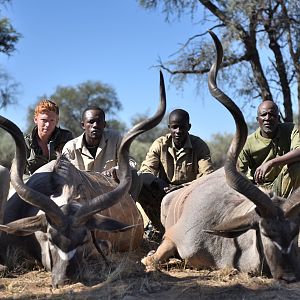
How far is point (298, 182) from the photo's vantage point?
233 inches

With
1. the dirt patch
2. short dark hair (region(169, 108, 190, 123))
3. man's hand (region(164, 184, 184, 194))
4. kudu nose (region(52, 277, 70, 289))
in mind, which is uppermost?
short dark hair (region(169, 108, 190, 123))

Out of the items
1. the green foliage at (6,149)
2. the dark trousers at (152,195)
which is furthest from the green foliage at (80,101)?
the dark trousers at (152,195)

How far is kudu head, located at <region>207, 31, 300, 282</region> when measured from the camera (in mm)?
4145

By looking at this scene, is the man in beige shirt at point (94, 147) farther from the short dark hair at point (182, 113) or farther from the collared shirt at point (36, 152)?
the short dark hair at point (182, 113)

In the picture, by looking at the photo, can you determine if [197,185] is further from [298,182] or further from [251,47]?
[251,47]

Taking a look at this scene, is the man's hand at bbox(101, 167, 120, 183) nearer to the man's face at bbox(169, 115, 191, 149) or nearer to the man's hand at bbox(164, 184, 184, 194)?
the man's hand at bbox(164, 184, 184, 194)

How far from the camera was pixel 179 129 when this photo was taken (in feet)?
21.7

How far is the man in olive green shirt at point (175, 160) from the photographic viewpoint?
6621 mm

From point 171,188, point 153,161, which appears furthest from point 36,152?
point 171,188

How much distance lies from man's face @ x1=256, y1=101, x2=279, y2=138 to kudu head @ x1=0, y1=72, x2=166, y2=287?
1.96 m

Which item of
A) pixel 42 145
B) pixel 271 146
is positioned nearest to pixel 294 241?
pixel 271 146

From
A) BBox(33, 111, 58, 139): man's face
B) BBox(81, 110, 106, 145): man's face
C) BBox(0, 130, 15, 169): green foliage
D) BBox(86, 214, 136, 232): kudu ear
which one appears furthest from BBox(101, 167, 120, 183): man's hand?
BBox(0, 130, 15, 169): green foliage

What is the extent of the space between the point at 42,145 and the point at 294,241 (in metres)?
3.18

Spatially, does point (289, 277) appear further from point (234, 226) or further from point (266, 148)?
point (266, 148)
